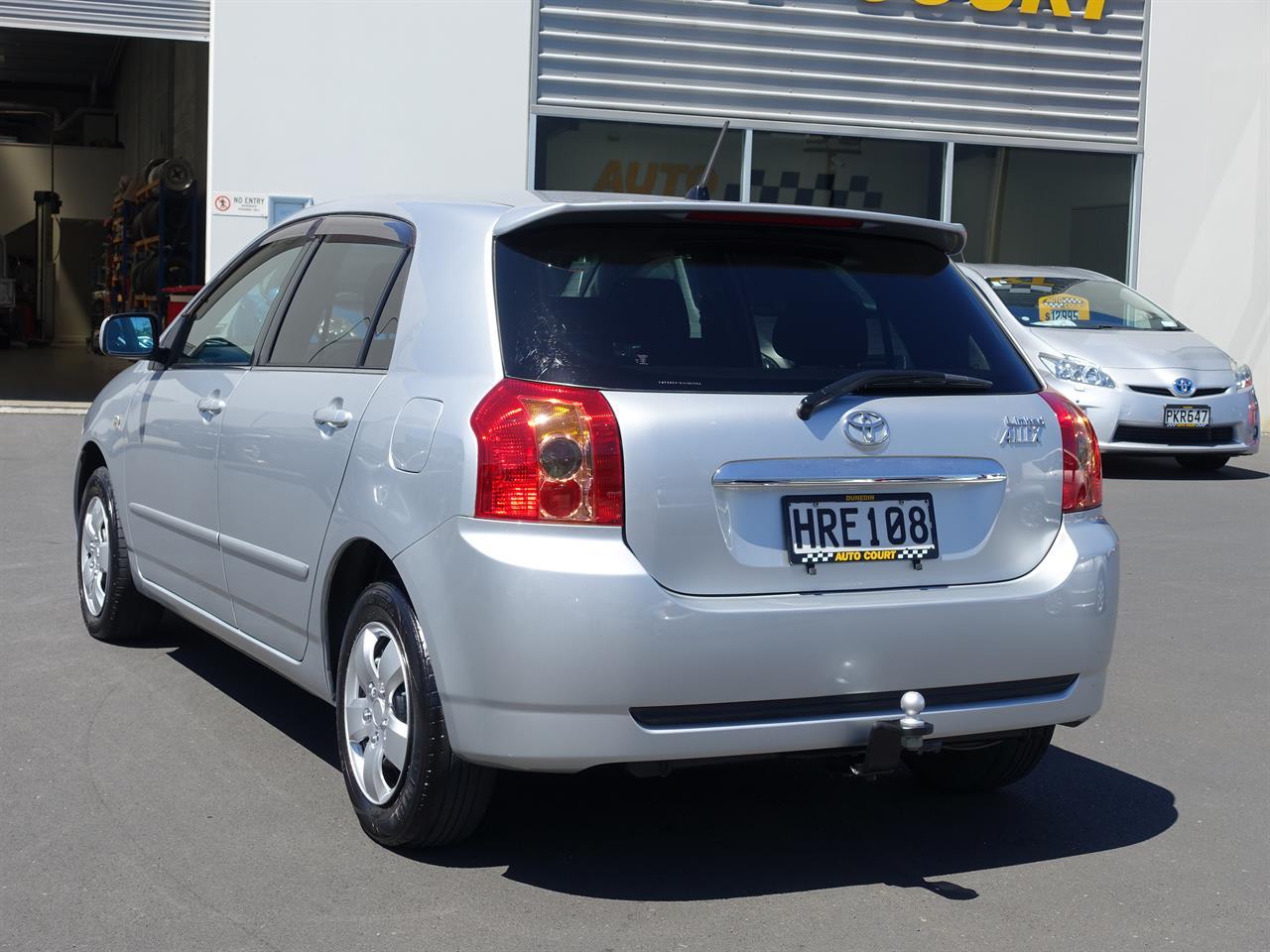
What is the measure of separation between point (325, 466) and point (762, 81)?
1323 cm

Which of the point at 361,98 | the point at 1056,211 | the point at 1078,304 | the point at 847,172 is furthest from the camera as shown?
the point at 1056,211

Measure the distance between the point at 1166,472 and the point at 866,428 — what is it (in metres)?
10.1

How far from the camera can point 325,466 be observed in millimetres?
3996

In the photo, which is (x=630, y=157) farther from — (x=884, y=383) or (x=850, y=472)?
(x=850, y=472)

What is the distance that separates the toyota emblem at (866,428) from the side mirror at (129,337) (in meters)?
2.87

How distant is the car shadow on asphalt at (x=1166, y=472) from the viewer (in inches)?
491

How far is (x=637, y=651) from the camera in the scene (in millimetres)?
3314

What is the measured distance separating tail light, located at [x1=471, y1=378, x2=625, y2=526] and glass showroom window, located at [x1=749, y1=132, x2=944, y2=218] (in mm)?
13358

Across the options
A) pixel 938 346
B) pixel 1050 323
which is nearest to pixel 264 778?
pixel 938 346

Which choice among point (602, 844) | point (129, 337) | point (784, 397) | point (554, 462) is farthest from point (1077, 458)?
point (129, 337)

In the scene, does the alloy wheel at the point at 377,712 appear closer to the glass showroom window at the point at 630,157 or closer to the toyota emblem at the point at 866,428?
the toyota emblem at the point at 866,428

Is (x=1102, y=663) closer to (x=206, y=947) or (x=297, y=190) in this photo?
(x=206, y=947)

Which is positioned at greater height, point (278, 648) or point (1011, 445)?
point (1011, 445)

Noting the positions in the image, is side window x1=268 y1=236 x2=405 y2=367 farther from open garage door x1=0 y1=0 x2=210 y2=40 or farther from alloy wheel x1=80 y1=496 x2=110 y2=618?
open garage door x1=0 y1=0 x2=210 y2=40
